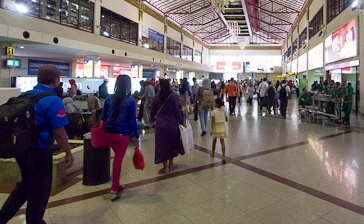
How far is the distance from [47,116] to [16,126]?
23 cm

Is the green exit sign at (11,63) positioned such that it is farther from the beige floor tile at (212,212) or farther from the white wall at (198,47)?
the white wall at (198,47)

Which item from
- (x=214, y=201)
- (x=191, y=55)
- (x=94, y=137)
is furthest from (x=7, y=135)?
(x=191, y=55)

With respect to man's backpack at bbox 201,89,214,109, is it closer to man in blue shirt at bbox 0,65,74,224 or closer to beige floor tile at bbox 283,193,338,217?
beige floor tile at bbox 283,193,338,217

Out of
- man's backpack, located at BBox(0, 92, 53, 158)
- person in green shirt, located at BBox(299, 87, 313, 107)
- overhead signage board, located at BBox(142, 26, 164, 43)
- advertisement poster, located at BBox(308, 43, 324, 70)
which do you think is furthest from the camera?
overhead signage board, located at BBox(142, 26, 164, 43)

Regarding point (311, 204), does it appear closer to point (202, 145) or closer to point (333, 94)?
point (202, 145)

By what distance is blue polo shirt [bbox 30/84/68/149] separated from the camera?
2.05 metres

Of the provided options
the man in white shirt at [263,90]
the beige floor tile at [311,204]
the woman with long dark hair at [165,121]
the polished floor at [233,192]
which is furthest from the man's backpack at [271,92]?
the beige floor tile at [311,204]

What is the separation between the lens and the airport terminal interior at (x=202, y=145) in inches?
116

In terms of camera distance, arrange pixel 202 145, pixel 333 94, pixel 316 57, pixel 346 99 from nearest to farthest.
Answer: pixel 202 145, pixel 346 99, pixel 333 94, pixel 316 57

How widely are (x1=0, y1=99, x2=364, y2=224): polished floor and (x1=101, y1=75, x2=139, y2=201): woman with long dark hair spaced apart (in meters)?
0.39

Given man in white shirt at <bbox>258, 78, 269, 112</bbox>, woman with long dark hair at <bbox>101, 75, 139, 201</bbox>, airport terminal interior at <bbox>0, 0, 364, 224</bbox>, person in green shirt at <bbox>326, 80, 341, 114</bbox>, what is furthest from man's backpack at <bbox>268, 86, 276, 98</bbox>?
woman with long dark hair at <bbox>101, 75, 139, 201</bbox>

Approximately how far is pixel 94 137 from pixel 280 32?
36.5 metres

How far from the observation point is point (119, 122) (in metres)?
3.11

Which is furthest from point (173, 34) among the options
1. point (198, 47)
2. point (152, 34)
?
point (198, 47)
